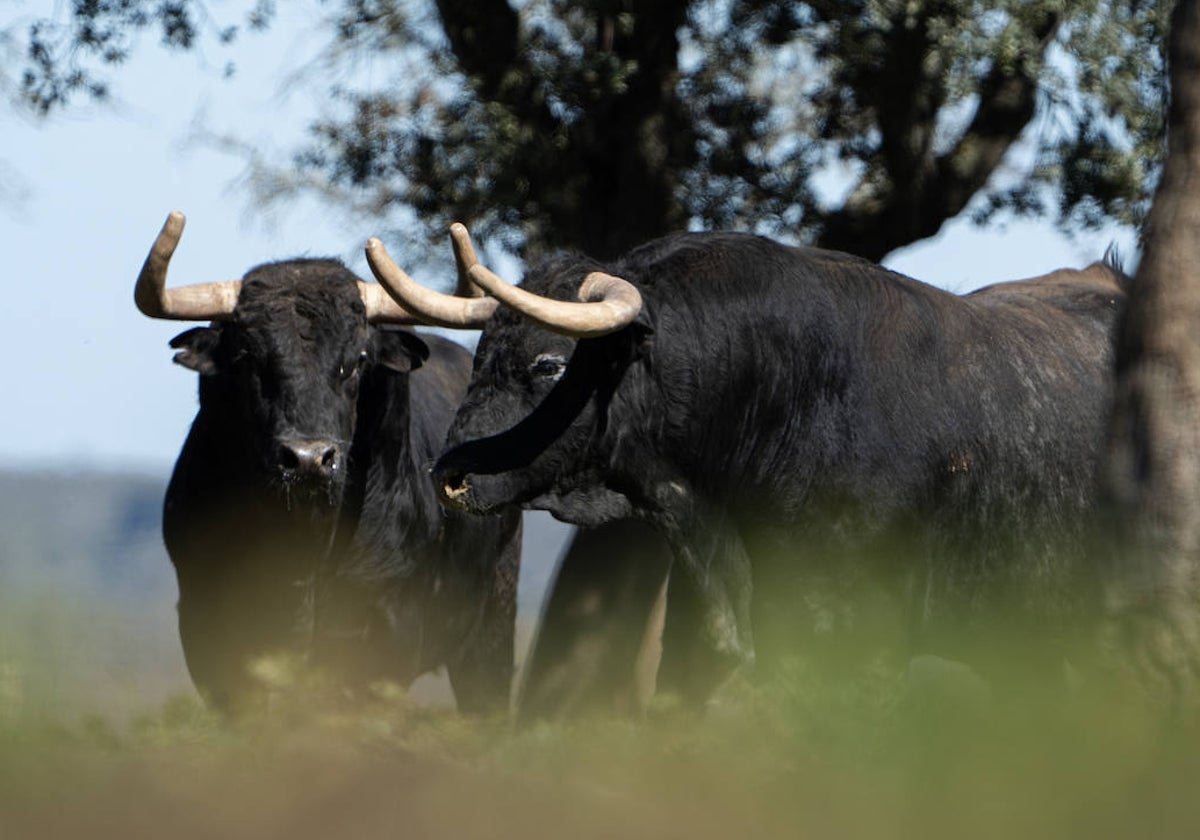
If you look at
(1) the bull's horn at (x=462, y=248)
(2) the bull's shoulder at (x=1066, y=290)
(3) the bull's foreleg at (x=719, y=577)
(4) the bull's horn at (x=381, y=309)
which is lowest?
(3) the bull's foreleg at (x=719, y=577)

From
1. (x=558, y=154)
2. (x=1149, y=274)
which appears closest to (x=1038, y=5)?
(x=558, y=154)

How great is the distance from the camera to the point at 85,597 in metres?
7.74

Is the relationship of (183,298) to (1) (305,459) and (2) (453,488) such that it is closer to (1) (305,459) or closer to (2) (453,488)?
(1) (305,459)

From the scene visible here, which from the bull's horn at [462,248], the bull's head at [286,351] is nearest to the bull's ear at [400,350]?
the bull's head at [286,351]

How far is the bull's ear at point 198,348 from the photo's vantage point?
372 inches

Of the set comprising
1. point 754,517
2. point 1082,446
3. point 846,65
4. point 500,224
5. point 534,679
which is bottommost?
point 534,679

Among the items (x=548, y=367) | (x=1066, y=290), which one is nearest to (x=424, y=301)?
(x=548, y=367)

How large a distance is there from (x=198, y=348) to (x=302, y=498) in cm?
99

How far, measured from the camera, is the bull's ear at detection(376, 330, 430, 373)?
983 centimetres

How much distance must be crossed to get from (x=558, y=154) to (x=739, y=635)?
4238mm

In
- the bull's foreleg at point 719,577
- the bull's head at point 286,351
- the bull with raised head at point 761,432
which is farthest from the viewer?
the bull's head at point 286,351

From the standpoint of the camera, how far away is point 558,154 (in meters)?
11.4

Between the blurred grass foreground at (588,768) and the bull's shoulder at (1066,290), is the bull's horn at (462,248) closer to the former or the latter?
the bull's shoulder at (1066,290)

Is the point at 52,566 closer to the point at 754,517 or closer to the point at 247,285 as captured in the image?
the point at 247,285
